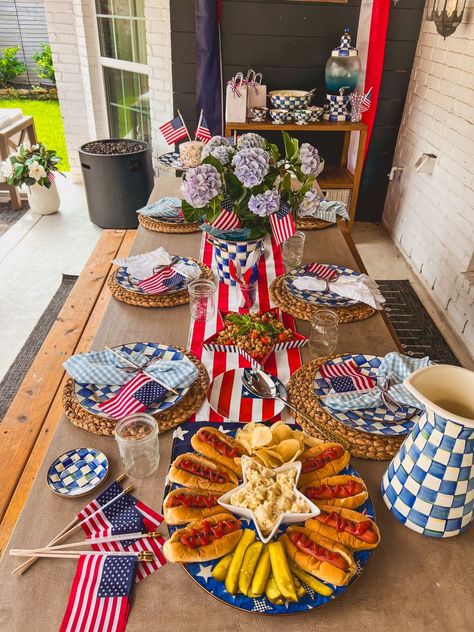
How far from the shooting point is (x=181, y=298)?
1.62 metres

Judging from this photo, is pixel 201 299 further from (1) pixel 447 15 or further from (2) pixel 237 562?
(1) pixel 447 15

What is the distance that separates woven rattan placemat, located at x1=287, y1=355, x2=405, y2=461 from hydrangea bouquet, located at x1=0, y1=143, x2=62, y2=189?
3135 millimetres

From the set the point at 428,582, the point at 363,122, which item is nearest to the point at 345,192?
the point at 363,122

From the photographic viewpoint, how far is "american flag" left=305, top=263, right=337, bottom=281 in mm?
1742

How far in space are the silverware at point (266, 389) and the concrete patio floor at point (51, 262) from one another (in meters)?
1.65

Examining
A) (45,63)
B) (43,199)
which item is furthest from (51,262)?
(45,63)

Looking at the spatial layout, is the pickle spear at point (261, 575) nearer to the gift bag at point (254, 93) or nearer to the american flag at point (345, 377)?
the american flag at point (345, 377)

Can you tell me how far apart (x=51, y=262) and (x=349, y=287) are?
8.18ft

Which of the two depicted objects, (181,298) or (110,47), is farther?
(110,47)

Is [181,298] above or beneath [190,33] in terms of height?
beneath

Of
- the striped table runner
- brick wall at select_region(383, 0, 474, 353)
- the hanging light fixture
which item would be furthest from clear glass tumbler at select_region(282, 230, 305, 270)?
the hanging light fixture

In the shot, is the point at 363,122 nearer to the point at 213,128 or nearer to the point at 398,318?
the point at 213,128

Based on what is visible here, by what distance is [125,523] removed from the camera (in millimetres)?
923

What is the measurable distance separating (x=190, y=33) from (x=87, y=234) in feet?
5.22
